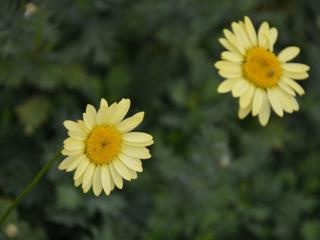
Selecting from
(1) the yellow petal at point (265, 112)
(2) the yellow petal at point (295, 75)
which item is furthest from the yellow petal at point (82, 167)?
(2) the yellow petal at point (295, 75)

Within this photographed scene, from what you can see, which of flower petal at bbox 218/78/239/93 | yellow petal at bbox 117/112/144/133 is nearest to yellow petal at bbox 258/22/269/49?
flower petal at bbox 218/78/239/93

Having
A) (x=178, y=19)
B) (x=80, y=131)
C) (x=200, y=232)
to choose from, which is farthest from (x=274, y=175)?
(x=80, y=131)

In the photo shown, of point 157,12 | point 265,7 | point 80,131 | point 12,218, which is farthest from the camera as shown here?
point 265,7

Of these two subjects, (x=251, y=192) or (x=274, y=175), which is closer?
(x=251, y=192)

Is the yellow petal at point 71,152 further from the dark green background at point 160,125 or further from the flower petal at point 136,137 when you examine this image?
the dark green background at point 160,125

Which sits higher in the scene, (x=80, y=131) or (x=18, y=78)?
(x=18, y=78)

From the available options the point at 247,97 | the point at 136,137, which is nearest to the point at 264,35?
the point at 247,97

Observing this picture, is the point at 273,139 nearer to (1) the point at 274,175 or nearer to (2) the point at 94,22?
(1) the point at 274,175

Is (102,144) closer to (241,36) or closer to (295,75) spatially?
(241,36)
